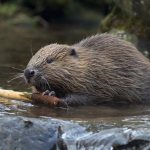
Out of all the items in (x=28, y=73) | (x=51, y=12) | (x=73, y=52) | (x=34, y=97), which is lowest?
(x=51, y=12)

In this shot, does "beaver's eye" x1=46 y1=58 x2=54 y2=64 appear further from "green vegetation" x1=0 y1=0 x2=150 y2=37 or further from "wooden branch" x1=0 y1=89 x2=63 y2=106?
"green vegetation" x1=0 y1=0 x2=150 y2=37

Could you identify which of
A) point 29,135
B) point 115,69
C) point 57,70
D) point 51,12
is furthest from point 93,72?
point 51,12

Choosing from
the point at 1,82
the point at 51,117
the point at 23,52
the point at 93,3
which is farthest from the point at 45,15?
the point at 51,117

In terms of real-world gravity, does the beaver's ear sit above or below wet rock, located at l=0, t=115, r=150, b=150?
above

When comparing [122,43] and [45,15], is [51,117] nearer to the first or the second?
[122,43]

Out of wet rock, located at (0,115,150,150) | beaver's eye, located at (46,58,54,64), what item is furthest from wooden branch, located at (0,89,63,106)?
wet rock, located at (0,115,150,150)

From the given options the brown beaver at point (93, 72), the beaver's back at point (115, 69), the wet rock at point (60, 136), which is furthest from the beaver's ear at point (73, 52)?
the wet rock at point (60, 136)

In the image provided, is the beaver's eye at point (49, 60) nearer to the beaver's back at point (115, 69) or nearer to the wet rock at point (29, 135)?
the beaver's back at point (115, 69)

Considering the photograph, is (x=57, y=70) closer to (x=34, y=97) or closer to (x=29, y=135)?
(x=34, y=97)
